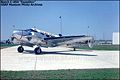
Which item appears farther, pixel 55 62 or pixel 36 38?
pixel 36 38

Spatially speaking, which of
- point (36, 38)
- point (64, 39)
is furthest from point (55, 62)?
point (64, 39)

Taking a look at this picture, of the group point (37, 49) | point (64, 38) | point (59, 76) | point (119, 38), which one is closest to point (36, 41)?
point (37, 49)

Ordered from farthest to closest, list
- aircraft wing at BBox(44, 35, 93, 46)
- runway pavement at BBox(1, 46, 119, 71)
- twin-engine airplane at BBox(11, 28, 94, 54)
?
aircraft wing at BBox(44, 35, 93, 46) → twin-engine airplane at BBox(11, 28, 94, 54) → runway pavement at BBox(1, 46, 119, 71)

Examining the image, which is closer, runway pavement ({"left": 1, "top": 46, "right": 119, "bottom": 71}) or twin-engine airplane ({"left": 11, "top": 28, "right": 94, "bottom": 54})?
runway pavement ({"left": 1, "top": 46, "right": 119, "bottom": 71})

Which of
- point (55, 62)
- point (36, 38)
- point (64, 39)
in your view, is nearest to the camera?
point (55, 62)

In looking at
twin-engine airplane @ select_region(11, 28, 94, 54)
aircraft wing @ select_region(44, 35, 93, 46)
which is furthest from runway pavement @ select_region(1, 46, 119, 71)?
aircraft wing @ select_region(44, 35, 93, 46)

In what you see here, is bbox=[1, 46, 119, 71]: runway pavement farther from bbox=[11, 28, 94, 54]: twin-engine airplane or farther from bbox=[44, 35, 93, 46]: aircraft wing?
bbox=[44, 35, 93, 46]: aircraft wing

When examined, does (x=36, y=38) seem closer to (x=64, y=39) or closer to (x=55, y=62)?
(x=64, y=39)

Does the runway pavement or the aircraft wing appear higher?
the aircraft wing

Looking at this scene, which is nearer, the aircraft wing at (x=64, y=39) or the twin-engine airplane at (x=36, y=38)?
the twin-engine airplane at (x=36, y=38)

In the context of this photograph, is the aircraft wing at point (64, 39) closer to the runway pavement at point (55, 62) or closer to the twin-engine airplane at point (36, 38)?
the twin-engine airplane at point (36, 38)

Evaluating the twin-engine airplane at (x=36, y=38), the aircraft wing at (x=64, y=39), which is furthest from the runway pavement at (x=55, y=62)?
the aircraft wing at (x=64, y=39)

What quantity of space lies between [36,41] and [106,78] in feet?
47.4

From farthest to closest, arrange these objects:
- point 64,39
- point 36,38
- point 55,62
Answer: point 64,39 → point 36,38 → point 55,62
